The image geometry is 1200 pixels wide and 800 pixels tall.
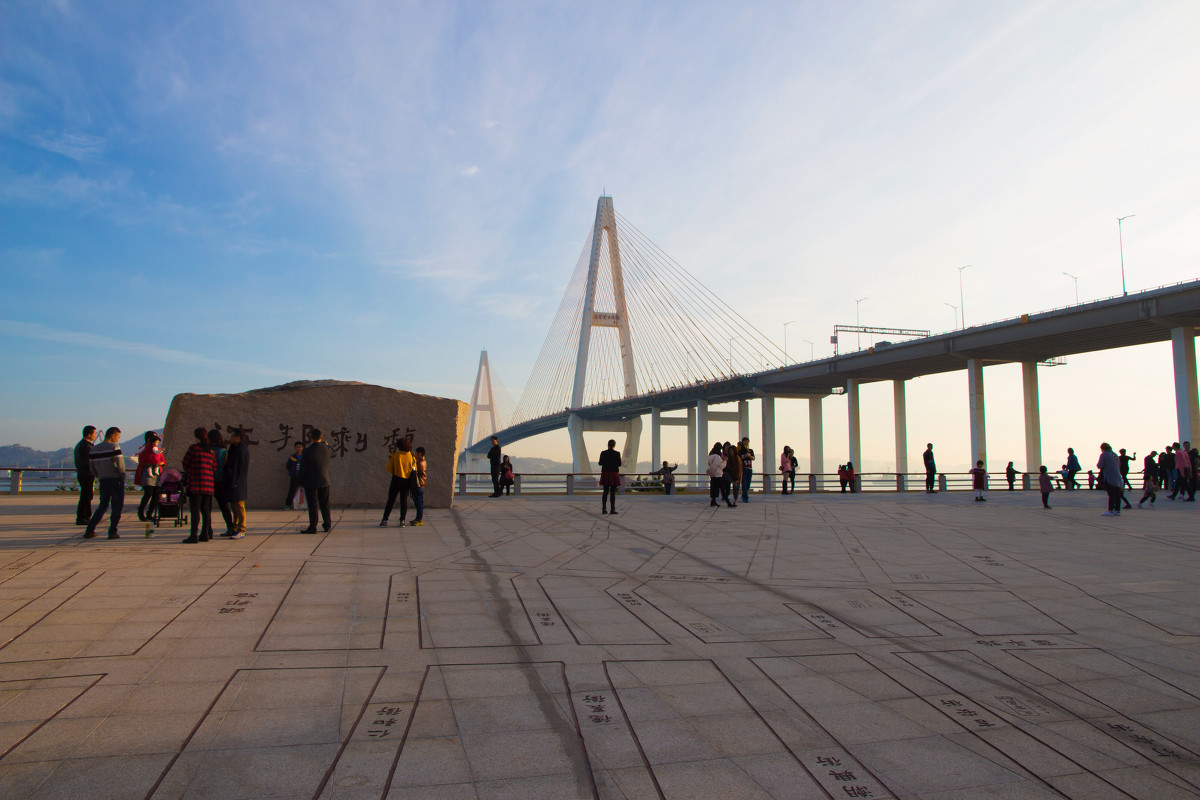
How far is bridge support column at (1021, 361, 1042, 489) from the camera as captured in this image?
32606 mm

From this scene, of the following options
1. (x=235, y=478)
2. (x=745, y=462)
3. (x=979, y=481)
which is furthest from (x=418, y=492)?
(x=979, y=481)

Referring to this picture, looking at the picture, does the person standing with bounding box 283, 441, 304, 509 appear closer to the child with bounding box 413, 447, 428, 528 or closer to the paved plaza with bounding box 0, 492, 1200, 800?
the child with bounding box 413, 447, 428, 528

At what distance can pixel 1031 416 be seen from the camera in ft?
109

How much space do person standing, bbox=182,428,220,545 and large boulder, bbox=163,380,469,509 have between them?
4229 mm

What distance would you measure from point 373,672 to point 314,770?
1088mm

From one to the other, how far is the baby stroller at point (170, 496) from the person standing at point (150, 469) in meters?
0.18

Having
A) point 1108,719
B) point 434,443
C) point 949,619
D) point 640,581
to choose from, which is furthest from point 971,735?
point 434,443

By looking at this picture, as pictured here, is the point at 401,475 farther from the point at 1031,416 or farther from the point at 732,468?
the point at 1031,416

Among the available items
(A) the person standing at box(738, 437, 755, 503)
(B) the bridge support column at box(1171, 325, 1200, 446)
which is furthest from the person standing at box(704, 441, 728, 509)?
(B) the bridge support column at box(1171, 325, 1200, 446)

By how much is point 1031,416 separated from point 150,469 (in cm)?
3515

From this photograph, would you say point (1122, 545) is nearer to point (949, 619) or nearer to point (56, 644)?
point (949, 619)

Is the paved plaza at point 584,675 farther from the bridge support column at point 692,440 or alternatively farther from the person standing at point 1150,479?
the bridge support column at point 692,440

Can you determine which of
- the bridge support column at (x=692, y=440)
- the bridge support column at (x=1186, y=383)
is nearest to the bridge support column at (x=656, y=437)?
the bridge support column at (x=692, y=440)

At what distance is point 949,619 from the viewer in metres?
5.25
